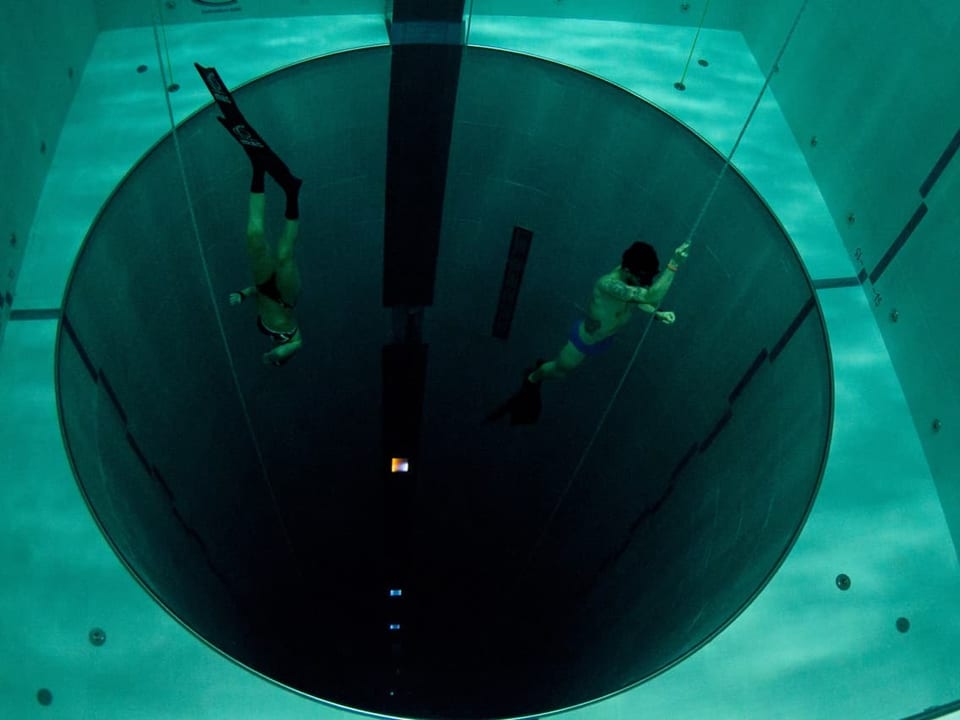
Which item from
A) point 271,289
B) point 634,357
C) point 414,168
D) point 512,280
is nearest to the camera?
point 271,289

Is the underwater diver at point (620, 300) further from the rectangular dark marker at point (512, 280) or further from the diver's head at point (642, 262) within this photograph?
the rectangular dark marker at point (512, 280)

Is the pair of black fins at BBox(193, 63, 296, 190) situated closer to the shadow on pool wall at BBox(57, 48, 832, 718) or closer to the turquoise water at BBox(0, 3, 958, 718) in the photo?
the shadow on pool wall at BBox(57, 48, 832, 718)

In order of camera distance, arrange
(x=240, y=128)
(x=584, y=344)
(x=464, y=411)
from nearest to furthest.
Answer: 1. (x=240, y=128)
2. (x=584, y=344)
3. (x=464, y=411)

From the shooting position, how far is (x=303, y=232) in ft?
15.0

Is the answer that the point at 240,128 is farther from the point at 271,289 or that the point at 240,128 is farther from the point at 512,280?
the point at 512,280

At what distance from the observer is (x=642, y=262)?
134 inches

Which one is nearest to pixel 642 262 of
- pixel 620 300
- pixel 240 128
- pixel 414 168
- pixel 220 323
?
pixel 620 300

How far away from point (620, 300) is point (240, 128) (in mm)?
1870

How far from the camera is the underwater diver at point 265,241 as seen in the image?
2859 mm

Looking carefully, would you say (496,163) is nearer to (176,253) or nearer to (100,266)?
(176,253)

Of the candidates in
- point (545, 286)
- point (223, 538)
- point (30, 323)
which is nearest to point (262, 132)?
point (30, 323)

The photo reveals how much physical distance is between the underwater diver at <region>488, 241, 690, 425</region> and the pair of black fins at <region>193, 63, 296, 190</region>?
5.03 ft

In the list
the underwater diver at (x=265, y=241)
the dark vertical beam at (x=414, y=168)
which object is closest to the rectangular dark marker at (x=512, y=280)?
the dark vertical beam at (x=414, y=168)

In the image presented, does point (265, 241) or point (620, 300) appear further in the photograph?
point (620, 300)
